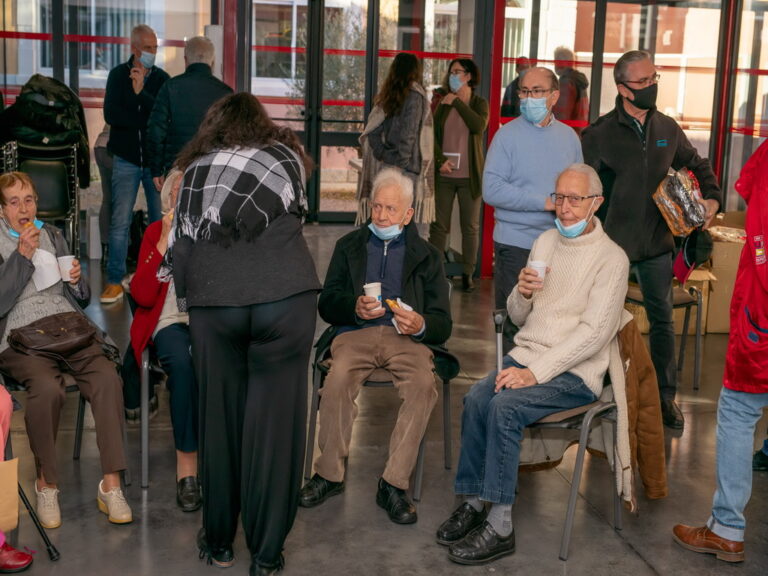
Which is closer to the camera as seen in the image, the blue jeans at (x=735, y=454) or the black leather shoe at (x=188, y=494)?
the blue jeans at (x=735, y=454)

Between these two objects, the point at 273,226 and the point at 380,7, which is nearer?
the point at 273,226

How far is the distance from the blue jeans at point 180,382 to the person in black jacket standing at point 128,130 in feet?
10.8

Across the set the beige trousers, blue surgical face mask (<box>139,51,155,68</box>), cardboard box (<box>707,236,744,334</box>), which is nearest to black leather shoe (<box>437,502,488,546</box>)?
the beige trousers

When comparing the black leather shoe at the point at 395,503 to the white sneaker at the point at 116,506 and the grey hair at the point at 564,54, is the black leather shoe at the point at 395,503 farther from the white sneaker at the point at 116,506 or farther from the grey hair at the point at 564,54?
the grey hair at the point at 564,54

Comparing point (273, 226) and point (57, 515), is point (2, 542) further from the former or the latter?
point (273, 226)

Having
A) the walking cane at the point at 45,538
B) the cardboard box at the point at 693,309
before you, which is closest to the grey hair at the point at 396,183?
the walking cane at the point at 45,538

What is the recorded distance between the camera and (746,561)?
12.5ft

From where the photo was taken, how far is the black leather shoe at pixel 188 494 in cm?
407

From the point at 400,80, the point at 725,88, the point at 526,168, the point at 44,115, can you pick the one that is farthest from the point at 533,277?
the point at 725,88

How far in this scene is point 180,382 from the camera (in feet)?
13.8

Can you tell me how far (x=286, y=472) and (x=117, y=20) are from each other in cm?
729

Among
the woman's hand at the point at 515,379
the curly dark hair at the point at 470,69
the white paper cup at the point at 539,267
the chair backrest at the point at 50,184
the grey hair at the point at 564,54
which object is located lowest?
the woman's hand at the point at 515,379

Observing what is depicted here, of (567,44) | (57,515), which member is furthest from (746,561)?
(567,44)

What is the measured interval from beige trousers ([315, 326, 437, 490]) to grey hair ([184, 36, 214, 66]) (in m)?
2.77
